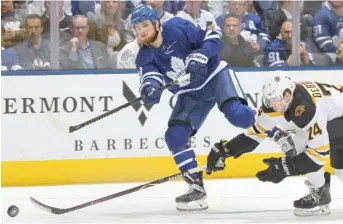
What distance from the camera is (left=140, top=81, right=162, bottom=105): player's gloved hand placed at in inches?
206

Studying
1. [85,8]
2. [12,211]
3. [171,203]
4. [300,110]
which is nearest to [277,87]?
[300,110]

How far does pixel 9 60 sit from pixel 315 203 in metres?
2.50

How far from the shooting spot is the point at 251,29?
6.93 metres

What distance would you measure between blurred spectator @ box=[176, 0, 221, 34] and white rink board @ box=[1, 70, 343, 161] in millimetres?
395

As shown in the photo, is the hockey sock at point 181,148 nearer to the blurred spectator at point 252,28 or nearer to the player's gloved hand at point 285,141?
the player's gloved hand at point 285,141

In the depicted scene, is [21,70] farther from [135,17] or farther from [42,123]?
[135,17]

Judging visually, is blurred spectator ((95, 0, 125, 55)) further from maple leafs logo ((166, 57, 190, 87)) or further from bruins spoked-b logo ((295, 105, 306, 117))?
bruins spoked-b logo ((295, 105, 306, 117))

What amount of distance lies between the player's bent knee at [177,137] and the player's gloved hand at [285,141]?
518 mm

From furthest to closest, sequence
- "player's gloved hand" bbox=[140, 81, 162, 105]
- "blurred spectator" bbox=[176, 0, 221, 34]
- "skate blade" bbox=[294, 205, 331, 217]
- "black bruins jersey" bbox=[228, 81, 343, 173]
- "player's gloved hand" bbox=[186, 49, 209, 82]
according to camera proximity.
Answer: "blurred spectator" bbox=[176, 0, 221, 34], "player's gloved hand" bbox=[140, 81, 162, 105], "player's gloved hand" bbox=[186, 49, 209, 82], "skate blade" bbox=[294, 205, 331, 217], "black bruins jersey" bbox=[228, 81, 343, 173]

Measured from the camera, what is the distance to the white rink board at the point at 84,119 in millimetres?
6535

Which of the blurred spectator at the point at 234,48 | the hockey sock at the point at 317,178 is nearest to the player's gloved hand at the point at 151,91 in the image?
the hockey sock at the point at 317,178

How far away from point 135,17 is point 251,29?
188 cm

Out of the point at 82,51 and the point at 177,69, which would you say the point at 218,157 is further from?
the point at 82,51

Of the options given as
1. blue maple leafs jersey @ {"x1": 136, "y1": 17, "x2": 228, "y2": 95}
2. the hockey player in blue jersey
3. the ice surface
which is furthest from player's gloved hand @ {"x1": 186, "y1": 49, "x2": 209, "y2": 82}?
the ice surface
